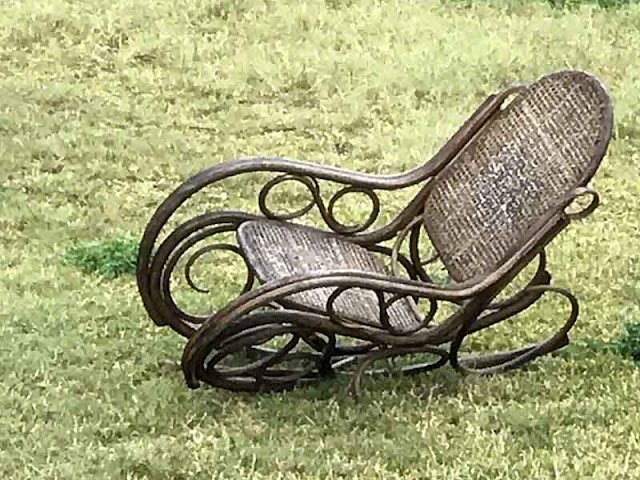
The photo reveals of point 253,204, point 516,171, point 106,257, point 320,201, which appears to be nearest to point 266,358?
point 320,201

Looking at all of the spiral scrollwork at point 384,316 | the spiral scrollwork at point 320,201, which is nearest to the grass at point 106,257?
the spiral scrollwork at point 320,201

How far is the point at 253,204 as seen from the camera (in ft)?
23.7

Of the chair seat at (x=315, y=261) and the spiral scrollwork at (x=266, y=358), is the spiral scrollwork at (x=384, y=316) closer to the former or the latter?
the chair seat at (x=315, y=261)

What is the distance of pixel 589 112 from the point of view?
4.70 metres

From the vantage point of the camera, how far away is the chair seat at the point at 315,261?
4535 millimetres

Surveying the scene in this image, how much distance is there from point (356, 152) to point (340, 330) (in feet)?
12.6

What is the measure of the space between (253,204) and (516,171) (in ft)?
8.65

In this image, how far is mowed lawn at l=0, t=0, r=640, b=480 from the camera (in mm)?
4176

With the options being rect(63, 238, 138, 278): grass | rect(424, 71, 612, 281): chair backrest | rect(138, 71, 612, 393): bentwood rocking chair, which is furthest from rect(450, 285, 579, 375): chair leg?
rect(63, 238, 138, 278): grass

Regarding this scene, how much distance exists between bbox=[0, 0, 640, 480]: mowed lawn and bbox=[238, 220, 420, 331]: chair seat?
10.6 inches

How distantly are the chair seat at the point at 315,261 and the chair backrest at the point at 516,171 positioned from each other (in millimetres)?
279

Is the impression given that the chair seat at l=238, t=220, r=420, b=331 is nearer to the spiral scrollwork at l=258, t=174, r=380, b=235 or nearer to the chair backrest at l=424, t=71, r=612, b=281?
the spiral scrollwork at l=258, t=174, r=380, b=235

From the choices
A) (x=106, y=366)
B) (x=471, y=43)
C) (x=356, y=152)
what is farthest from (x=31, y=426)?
(x=471, y=43)

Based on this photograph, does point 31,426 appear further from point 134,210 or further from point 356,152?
point 356,152
